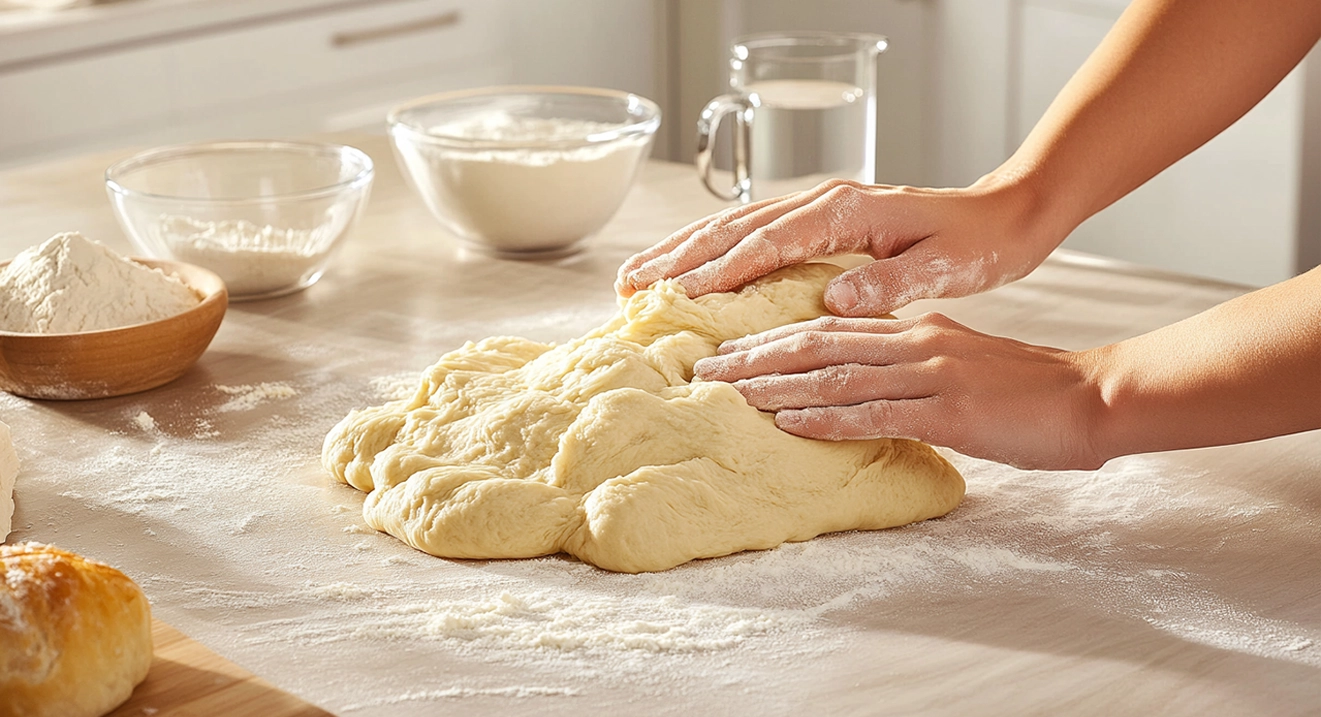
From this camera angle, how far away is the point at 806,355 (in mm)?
1241

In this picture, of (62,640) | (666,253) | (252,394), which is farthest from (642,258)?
(62,640)

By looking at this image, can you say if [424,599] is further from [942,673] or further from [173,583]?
[942,673]

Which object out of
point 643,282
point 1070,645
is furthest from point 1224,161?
point 1070,645

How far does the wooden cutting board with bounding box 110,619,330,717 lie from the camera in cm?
88

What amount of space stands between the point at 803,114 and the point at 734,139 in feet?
0.44

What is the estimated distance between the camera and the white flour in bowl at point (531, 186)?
1.89 m

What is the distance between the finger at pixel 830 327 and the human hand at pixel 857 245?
0.21 feet

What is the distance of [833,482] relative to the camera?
1228 mm

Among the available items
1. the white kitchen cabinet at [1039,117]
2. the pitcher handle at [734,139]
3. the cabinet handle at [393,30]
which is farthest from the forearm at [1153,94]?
the cabinet handle at [393,30]

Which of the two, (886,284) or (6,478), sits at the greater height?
→ (886,284)

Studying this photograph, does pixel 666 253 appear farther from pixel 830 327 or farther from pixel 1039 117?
pixel 1039 117

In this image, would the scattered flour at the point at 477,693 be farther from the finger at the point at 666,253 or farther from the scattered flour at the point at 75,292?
the scattered flour at the point at 75,292

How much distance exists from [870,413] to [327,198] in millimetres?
901

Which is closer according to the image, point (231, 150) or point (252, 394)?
point (252, 394)
